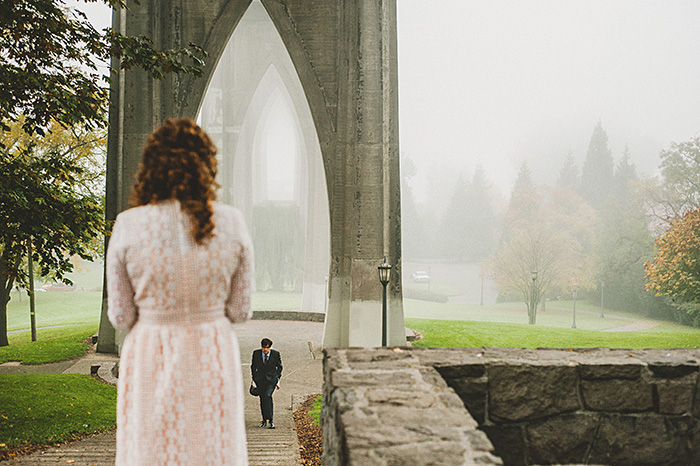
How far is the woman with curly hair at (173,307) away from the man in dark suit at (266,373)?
537 cm

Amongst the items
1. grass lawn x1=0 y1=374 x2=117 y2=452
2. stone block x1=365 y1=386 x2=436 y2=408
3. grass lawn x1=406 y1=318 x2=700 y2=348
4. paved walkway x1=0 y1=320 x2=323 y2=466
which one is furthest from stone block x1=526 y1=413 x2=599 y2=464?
grass lawn x1=406 y1=318 x2=700 y2=348

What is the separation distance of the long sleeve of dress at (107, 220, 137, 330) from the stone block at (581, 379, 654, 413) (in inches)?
86.2

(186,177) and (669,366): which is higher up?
(186,177)

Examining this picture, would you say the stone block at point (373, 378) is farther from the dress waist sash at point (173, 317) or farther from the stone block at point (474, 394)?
the dress waist sash at point (173, 317)

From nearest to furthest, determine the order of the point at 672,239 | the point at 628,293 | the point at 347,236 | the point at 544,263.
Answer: the point at 347,236 → the point at 672,239 → the point at 628,293 → the point at 544,263

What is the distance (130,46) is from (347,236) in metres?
7.76

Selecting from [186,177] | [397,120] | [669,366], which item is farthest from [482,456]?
[397,120]

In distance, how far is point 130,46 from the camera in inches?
279

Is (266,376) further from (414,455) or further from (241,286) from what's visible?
(414,455)

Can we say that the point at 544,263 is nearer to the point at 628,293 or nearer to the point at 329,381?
the point at 628,293

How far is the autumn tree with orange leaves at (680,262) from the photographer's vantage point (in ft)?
62.7

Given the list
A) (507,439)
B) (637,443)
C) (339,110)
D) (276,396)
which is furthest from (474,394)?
(339,110)

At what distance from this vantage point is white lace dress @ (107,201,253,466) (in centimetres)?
201

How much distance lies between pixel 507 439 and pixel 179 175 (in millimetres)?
2032
